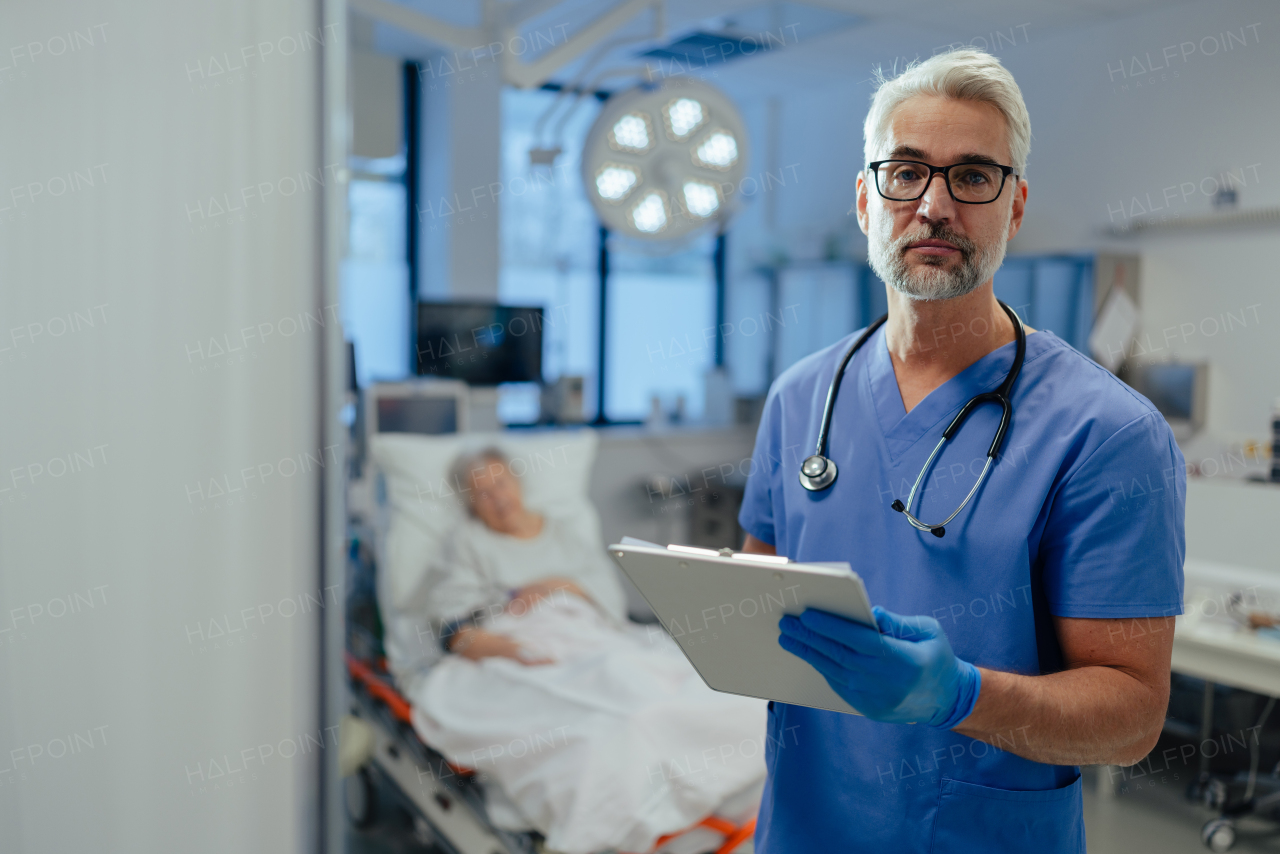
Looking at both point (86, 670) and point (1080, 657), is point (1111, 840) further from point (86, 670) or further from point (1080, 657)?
point (86, 670)

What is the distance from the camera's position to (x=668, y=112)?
7.21 feet

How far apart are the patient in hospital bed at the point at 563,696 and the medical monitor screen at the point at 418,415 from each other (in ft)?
0.79

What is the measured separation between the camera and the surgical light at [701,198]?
2.27 meters

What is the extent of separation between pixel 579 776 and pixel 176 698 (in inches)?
40.4

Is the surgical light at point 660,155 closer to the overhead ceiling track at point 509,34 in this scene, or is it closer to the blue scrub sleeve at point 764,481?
the overhead ceiling track at point 509,34

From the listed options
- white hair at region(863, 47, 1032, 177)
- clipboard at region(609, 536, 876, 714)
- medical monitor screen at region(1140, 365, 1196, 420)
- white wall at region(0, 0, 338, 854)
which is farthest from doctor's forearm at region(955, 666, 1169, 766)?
medical monitor screen at region(1140, 365, 1196, 420)

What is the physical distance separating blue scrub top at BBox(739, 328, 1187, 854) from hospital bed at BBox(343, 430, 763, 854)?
80 centimetres

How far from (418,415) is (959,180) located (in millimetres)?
2350

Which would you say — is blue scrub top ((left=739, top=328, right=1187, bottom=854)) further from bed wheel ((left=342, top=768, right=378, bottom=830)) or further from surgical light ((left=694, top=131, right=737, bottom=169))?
bed wheel ((left=342, top=768, right=378, bottom=830))

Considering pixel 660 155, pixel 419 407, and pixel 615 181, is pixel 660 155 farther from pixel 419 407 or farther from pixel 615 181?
pixel 419 407

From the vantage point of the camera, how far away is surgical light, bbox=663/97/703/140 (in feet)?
7.21

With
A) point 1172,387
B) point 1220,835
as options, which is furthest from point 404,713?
point 1172,387

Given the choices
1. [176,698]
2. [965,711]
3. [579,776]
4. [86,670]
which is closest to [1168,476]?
[965,711]

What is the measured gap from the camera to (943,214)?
982 mm
